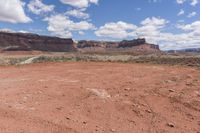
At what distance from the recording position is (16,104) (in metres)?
7.90

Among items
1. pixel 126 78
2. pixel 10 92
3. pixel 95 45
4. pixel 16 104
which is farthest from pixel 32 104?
pixel 95 45

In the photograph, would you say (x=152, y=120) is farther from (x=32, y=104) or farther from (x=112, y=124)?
(x=32, y=104)

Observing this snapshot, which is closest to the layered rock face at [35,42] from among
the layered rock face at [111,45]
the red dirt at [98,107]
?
the layered rock face at [111,45]

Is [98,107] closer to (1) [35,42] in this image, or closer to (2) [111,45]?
(1) [35,42]

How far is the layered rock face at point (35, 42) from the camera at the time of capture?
108m

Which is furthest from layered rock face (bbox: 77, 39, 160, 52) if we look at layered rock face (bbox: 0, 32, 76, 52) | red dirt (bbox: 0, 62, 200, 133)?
red dirt (bbox: 0, 62, 200, 133)

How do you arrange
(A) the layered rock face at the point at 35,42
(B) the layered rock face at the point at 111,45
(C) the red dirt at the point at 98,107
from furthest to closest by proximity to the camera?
(B) the layered rock face at the point at 111,45, (A) the layered rock face at the point at 35,42, (C) the red dirt at the point at 98,107

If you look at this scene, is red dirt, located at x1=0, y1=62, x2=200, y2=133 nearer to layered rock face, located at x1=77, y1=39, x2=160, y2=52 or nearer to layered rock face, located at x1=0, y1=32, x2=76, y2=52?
layered rock face, located at x1=0, y1=32, x2=76, y2=52

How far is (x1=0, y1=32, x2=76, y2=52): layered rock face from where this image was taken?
108 meters

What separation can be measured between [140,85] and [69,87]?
2789 millimetres

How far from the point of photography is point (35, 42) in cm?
11562

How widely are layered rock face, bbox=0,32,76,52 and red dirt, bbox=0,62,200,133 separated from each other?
97272 millimetres

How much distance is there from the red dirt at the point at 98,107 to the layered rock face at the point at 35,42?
97.3 m

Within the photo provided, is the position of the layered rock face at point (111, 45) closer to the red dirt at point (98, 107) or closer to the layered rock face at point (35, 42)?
the layered rock face at point (35, 42)
